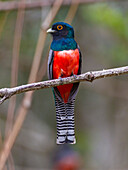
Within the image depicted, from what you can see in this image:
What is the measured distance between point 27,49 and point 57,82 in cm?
331

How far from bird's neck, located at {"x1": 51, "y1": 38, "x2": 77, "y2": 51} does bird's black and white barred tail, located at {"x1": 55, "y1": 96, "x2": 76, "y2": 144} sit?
0.53 meters

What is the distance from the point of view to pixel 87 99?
766cm

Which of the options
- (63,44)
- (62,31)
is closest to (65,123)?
(63,44)

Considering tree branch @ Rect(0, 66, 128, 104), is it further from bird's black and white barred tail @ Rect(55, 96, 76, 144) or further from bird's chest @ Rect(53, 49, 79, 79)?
bird's black and white barred tail @ Rect(55, 96, 76, 144)

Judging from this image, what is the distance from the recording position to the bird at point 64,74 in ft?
11.5

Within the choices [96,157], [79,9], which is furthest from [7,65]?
[96,157]

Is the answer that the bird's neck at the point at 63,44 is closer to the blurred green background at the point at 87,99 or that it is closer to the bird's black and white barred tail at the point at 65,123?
the bird's black and white barred tail at the point at 65,123

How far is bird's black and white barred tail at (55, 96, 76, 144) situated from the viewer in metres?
3.46

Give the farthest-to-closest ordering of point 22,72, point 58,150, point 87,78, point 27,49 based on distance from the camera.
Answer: point 58,150
point 22,72
point 27,49
point 87,78

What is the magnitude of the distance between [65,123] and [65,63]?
600 mm

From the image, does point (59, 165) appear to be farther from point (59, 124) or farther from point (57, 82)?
point (57, 82)

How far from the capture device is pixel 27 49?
20.6ft

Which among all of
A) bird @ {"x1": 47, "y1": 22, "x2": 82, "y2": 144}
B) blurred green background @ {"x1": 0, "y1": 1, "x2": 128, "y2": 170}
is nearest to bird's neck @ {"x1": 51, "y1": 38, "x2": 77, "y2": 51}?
bird @ {"x1": 47, "y1": 22, "x2": 82, "y2": 144}

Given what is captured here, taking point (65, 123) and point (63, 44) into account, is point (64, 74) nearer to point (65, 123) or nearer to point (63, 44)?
point (63, 44)
